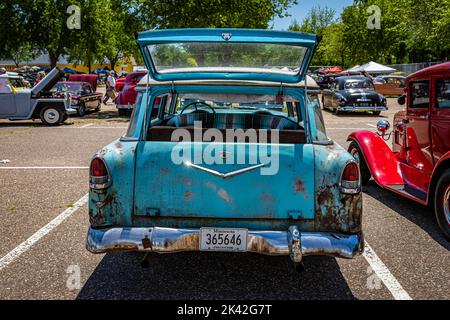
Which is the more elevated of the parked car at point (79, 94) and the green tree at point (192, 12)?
the green tree at point (192, 12)

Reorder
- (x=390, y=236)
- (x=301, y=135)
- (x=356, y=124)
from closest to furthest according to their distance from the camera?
1. (x=301, y=135)
2. (x=390, y=236)
3. (x=356, y=124)

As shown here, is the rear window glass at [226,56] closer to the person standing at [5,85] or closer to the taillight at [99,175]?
the taillight at [99,175]

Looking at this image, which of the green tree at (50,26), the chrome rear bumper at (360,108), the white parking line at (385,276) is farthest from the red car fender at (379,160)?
the green tree at (50,26)

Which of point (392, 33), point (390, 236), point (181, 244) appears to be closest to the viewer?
point (181, 244)

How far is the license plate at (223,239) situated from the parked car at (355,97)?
54.1 ft

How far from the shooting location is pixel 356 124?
15.7 m

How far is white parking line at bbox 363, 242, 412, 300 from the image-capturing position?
334cm

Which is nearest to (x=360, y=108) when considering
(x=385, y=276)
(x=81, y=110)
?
(x=81, y=110)

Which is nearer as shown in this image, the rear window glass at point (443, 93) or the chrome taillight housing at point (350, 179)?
the chrome taillight housing at point (350, 179)

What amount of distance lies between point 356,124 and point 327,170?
13.1m

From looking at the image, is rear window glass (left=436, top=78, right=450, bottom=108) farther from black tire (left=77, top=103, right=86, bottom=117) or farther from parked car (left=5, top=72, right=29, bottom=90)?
black tire (left=77, top=103, right=86, bottom=117)

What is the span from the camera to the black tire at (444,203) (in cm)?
446
